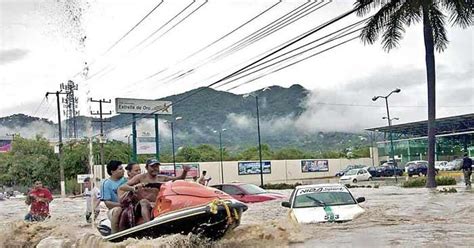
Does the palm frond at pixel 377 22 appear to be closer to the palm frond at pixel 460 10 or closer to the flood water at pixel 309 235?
the palm frond at pixel 460 10

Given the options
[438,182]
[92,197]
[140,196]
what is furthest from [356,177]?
[140,196]

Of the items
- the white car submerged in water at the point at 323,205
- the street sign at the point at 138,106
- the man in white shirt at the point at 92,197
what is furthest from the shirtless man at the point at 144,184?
the street sign at the point at 138,106

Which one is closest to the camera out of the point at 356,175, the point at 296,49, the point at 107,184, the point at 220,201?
the point at 220,201

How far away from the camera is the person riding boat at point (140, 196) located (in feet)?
33.2

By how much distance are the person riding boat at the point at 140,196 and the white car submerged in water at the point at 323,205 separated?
380cm

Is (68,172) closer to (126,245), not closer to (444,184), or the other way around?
(444,184)

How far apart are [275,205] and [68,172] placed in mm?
62164

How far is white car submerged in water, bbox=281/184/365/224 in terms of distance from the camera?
13.1 metres

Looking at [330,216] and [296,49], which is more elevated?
[296,49]

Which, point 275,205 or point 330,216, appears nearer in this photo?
point 330,216

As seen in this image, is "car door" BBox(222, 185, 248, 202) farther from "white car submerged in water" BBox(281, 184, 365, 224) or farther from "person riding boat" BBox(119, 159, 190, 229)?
"person riding boat" BBox(119, 159, 190, 229)

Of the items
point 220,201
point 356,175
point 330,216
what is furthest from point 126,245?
point 356,175

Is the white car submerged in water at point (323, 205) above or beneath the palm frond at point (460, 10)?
beneath

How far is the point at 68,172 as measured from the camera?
79.0 m
